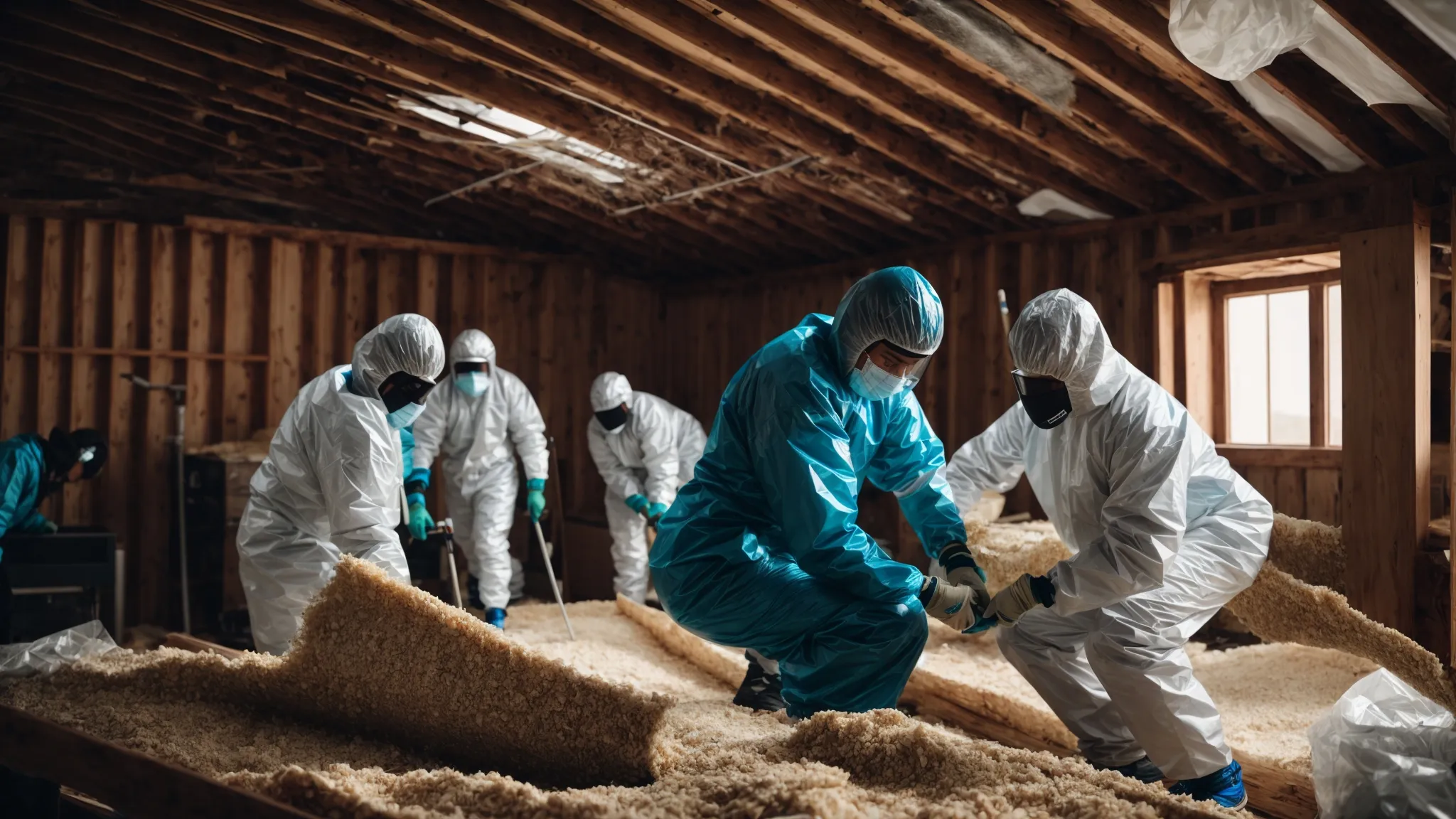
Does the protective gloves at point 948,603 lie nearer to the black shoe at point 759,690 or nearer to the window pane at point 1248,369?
the black shoe at point 759,690

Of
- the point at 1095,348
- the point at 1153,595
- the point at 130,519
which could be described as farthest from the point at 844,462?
the point at 130,519

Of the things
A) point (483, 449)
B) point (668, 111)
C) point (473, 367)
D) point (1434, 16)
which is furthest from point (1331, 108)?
point (483, 449)

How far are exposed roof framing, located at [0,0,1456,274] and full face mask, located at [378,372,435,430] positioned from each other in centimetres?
166

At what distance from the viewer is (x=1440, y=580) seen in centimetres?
400

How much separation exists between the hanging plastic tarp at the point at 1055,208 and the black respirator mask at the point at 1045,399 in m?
2.94

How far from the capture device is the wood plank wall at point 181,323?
6.52 meters

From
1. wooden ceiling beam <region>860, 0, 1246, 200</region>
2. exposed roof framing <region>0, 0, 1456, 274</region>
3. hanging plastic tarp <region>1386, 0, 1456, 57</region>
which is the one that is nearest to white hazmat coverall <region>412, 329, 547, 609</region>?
exposed roof framing <region>0, 0, 1456, 274</region>

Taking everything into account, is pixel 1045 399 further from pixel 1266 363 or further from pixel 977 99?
pixel 1266 363

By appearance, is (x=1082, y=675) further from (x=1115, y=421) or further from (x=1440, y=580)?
(x=1440, y=580)

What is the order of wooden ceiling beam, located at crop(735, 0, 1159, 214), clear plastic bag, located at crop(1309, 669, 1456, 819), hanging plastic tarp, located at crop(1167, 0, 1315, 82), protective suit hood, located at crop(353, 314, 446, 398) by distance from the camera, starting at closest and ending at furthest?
clear plastic bag, located at crop(1309, 669, 1456, 819) → hanging plastic tarp, located at crop(1167, 0, 1315, 82) → protective suit hood, located at crop(353, 314, 446, 398) → wooden ceiling beam, located at crop(735, 0, 1159, 214)

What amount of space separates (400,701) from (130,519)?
18.5ft

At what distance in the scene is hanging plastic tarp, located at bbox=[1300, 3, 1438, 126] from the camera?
3.41m

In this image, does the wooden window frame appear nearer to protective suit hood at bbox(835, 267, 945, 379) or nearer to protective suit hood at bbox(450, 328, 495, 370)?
protective suit hood at bbox(835, 267, 945, 379)

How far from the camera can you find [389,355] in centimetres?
365
